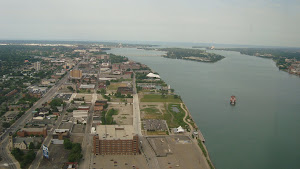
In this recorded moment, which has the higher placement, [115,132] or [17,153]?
[115,132]

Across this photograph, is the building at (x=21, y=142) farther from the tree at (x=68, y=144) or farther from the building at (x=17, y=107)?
the building at (x=17, y=107)

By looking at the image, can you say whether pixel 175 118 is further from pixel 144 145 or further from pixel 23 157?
pixel 23 157

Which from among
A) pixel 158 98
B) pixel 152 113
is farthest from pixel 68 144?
pixel 158 98

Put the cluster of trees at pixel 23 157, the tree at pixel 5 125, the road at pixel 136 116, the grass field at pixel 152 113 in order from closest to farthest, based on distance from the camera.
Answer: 1. the cluster of trees at pixel 23 157
2. the tree at pixel 5 125
3. the road at pixel 136 116
4. the grass field at pixel 152 113

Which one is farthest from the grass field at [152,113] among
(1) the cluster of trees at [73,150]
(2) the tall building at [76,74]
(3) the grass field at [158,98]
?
(2) the tall building at [76,74]

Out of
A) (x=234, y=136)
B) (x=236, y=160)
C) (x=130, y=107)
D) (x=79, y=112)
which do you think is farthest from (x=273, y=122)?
(x=79, y=112)

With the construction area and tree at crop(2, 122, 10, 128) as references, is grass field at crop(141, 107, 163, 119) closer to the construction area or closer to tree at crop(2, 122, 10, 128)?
the construction area
